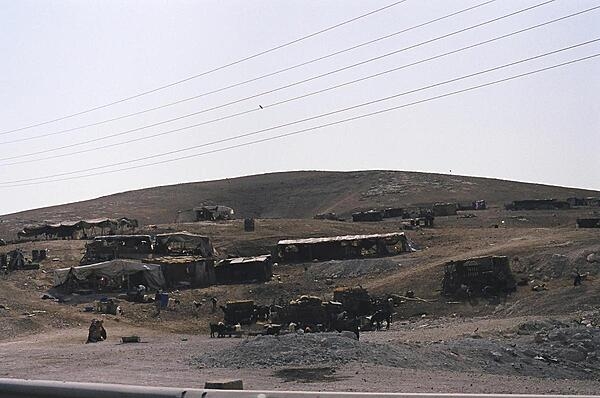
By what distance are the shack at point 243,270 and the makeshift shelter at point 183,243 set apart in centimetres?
856

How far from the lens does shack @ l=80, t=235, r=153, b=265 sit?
5846 centimetres

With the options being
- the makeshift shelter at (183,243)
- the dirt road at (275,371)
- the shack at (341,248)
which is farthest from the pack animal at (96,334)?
the makeshift shelter at (183,243)

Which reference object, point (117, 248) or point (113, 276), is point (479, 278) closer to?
point (113, 276)

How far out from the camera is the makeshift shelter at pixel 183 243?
62000 millimetres

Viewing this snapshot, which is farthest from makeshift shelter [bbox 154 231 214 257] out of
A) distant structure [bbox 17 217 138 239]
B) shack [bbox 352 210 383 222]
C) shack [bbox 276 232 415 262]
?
shack [bbox 352 210 383 222]

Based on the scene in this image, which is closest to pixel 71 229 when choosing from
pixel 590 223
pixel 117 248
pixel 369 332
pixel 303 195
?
pixel 117 248

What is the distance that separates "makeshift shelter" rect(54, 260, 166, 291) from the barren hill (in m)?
63.1

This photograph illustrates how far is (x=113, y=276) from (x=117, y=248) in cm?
886

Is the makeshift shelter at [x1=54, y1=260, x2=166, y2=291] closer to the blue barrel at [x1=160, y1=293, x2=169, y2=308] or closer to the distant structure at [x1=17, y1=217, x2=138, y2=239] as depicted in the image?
the blue barrel at [x1=160, y1=293, x2=169, y2=308]

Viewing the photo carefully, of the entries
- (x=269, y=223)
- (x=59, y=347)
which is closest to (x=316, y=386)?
(x=59, y=347)

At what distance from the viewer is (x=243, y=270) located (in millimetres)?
53031

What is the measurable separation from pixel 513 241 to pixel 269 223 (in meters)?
30.3

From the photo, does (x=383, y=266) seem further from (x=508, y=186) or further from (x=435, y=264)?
(x=508, y=186)

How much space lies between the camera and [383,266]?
5278cm
